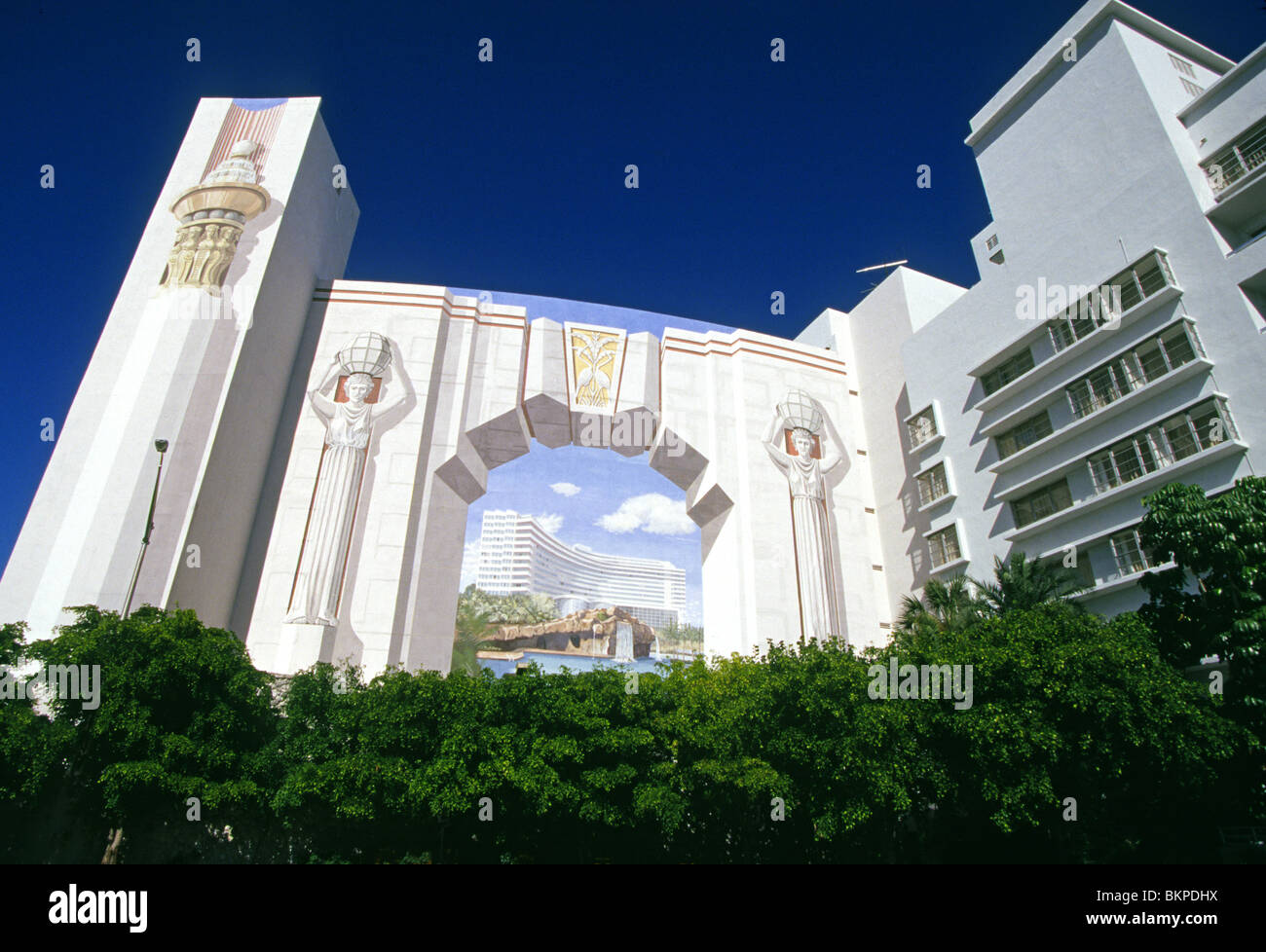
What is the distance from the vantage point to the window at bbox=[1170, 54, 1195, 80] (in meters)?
22.5

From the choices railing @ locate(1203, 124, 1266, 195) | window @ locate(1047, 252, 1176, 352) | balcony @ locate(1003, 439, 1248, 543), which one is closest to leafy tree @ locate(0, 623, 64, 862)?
balcony @ locate(1003, 439, 1248, 543)

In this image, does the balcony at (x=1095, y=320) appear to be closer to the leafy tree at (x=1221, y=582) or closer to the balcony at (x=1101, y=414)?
the balcony at (x=1101, y=414)

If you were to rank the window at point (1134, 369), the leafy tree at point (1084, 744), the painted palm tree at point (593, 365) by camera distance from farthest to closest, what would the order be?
1. the painted palm tree at point (593, 365)
2. the window at point (1134, 369)
3. the leafy tree at point (1084, 744)

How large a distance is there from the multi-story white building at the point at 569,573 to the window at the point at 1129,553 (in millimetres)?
16508

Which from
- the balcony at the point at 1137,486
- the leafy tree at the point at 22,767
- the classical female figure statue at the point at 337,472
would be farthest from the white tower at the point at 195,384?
the balcony at the point at 1137,486

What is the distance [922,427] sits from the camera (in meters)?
27.9

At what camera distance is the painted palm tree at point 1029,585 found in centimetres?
1875
